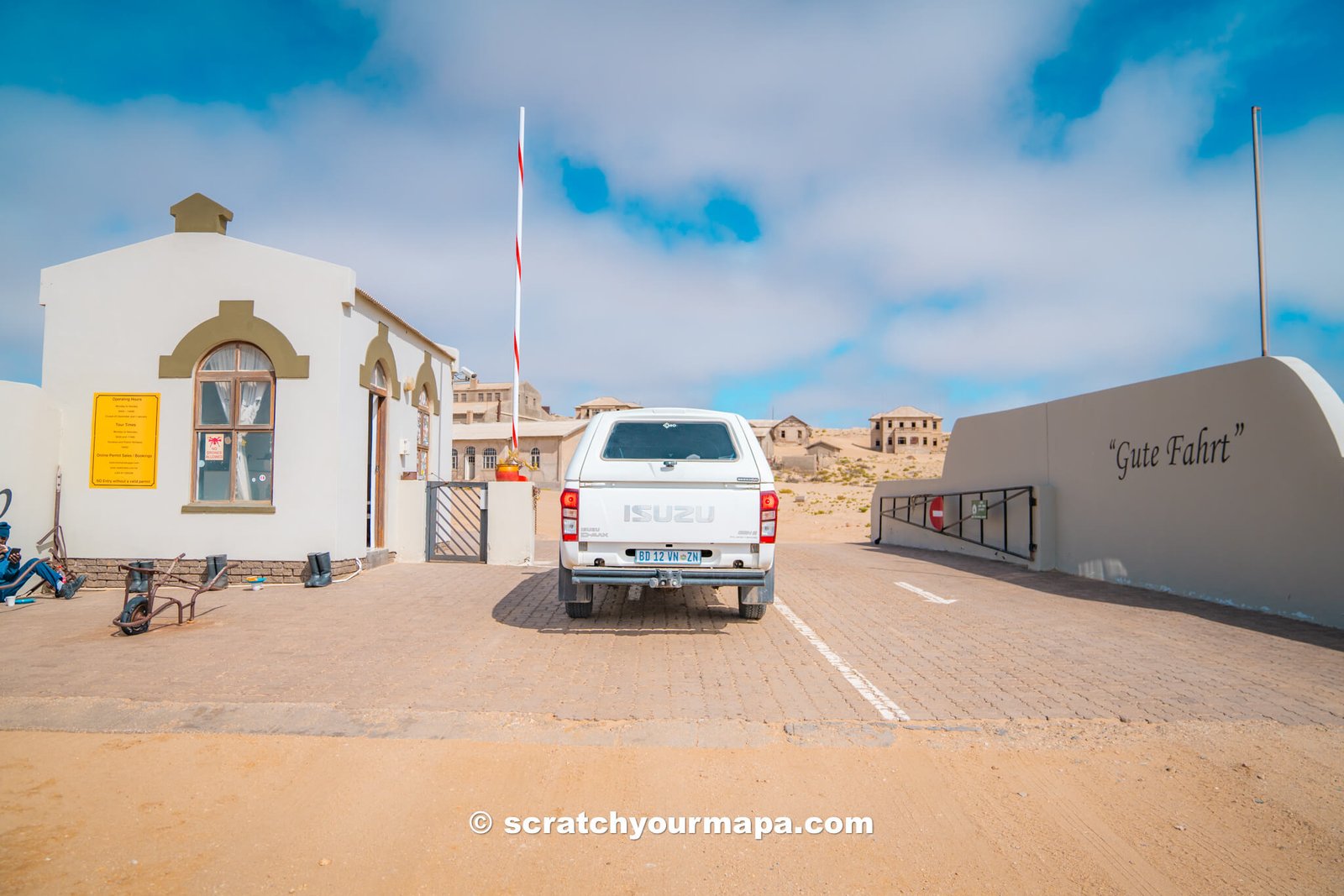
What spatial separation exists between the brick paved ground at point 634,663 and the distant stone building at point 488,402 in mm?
55680

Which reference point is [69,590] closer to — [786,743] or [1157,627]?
[786,743]

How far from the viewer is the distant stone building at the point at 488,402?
64381 millimetres

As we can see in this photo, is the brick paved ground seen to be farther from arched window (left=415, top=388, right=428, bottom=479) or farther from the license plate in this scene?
arched window (left=415, top=388, right=428, bottom=479)

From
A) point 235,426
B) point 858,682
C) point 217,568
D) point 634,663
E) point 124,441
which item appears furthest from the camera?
point 235,426

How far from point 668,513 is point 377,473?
277 inches

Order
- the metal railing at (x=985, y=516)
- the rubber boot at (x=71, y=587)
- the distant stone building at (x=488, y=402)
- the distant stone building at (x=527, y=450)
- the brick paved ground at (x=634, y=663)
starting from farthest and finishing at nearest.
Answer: the distant stone building at (x=488, y=402) < the distant stone building at (x=527, y=450) < the metal railing at (x=985, y=516) < the rubber boot at (x=71, y=587) < the brick paved ground at (x=634, y=663)

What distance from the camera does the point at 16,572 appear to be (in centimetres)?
896

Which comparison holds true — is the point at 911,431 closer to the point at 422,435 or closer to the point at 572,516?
the point at 422,435

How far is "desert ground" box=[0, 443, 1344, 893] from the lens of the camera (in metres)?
3.20

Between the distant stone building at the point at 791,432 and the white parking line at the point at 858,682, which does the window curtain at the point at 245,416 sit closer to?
the white parking line at the point at 858,682

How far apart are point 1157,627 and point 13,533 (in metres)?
14.0

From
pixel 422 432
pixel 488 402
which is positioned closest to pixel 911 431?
pixel 488 402

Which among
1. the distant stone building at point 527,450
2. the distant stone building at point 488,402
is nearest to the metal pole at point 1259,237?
the distant stone building at point 527,450

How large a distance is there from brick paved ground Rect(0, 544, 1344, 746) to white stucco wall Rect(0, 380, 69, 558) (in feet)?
4.22
